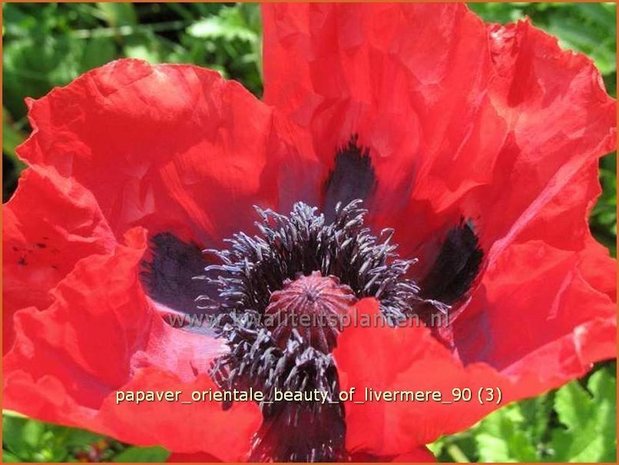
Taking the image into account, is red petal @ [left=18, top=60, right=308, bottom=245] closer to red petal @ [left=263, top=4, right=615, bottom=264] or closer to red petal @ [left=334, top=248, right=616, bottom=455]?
red petal @ [left=263, top=4, right=615, bottom=264]

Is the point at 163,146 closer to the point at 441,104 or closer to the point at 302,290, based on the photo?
the point at 302,290

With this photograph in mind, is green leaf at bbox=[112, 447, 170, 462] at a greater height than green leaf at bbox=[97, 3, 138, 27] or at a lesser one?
lesser

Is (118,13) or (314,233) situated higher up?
(118,13)

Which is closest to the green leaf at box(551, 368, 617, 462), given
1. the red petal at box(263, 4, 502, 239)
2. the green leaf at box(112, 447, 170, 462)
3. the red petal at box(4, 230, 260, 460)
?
the red petal at box(263, 4, 502, 239)

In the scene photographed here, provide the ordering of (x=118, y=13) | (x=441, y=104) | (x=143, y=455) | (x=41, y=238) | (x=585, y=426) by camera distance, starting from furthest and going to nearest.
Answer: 1. (x=118, y=13)
2. (x=143, y=455)
3. (x=585, y=426)
4. (x=441, y=104)
5. (x=41, y=238)

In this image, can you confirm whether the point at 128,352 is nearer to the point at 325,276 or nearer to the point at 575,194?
the point at 325,276

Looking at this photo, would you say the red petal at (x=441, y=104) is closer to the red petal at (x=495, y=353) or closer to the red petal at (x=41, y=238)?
the red petal at (x=495, y=353)

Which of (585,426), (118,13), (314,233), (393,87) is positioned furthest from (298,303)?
(118,13)
